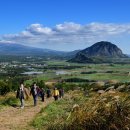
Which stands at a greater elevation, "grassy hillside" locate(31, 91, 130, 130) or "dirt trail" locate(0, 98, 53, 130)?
"grassy hillside" locate(31, 91, 130, 130)

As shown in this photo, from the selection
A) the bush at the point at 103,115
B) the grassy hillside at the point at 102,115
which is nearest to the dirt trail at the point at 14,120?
the grassy hillside at the point at 102,115

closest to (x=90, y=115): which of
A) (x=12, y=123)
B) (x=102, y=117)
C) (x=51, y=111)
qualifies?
(x=102, y=117)

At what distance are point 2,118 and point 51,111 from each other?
10.8ft

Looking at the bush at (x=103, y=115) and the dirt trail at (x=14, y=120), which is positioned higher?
the bush at (x=103, y=115)

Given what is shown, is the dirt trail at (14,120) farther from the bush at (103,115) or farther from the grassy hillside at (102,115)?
the bush at (103,115)

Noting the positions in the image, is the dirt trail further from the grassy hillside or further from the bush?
the bush

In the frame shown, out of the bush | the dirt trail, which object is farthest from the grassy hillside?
the dirt trail

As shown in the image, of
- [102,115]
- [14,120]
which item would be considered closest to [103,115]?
[102,115]

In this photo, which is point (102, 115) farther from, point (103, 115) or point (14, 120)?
point (14, 120)

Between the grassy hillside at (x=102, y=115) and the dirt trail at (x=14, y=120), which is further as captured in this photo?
the dirt trail at (x=14, y=120)

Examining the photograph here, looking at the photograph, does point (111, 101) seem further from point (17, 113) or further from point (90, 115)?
point (17, 113)

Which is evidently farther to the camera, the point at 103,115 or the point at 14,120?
the point at 14,120

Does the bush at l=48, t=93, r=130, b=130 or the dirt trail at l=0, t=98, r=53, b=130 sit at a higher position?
the bush at l=48, t=93, r=130, b=130

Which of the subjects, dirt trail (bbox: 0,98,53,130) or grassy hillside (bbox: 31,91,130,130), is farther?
dirt trail (bbox: 0,98,53,130)
